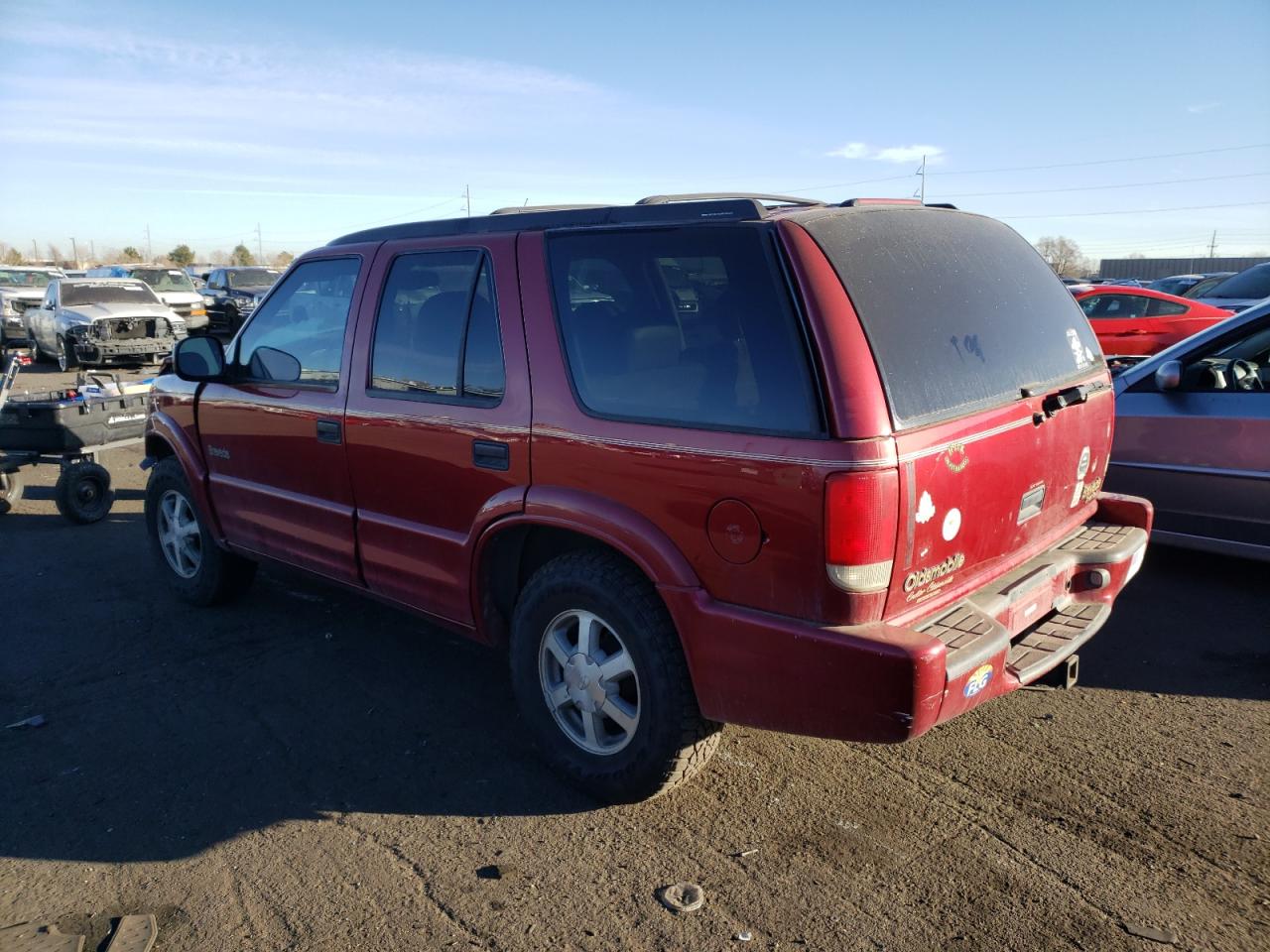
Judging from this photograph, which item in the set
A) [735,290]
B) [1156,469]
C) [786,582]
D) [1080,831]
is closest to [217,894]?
[786,582]

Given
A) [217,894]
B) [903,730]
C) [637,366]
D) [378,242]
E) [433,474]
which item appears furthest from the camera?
[378,242]

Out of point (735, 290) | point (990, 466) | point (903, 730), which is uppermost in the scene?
point (735, 290)

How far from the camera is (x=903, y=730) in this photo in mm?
2711

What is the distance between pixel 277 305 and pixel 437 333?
1.35m

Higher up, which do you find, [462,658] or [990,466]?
[990,466]

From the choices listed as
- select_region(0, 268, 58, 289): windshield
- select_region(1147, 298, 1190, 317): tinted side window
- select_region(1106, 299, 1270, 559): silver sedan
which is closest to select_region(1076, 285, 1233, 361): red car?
select_region(1147, 298, 1190, 317): tinted side window

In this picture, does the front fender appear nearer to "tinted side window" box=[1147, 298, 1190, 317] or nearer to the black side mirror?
the black side mirror

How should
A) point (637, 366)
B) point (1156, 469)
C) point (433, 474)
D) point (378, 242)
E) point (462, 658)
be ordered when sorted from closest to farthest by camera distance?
point (637, 366)
point (433, 474)
point (378, 242)
point (462, 658)
point (1156, 469)

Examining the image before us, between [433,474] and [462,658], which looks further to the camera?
[462,658]

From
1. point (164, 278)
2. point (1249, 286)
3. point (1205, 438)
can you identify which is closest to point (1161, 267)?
point (1249, 286)

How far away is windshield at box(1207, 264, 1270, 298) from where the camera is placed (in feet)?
45.3

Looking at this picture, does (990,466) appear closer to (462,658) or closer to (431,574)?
(431,574)

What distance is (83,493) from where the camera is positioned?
24.4ft

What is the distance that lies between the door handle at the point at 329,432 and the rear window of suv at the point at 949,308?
2.32m
